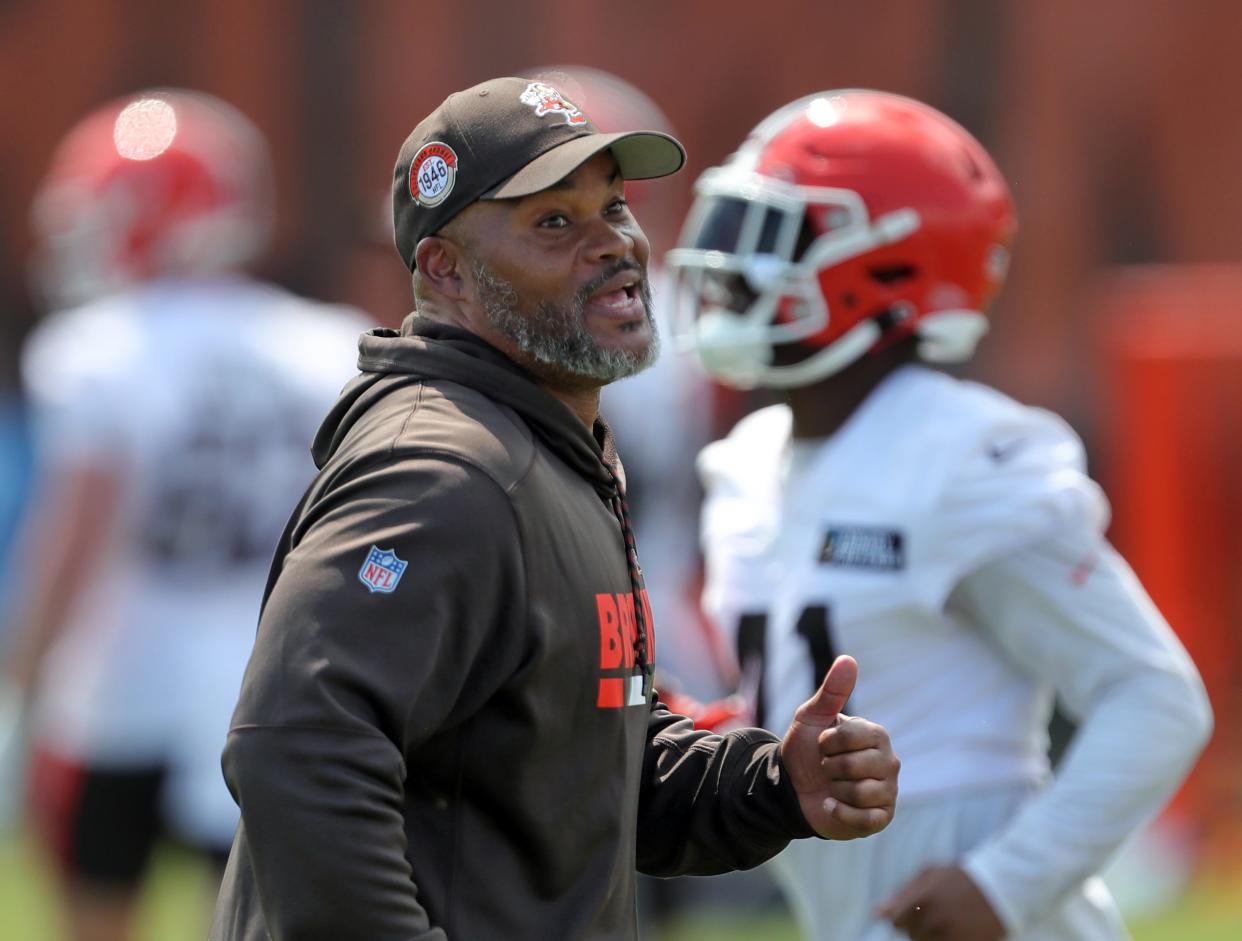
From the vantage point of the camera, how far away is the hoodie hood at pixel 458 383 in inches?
92.6

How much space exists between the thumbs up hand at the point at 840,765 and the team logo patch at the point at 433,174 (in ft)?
2.49

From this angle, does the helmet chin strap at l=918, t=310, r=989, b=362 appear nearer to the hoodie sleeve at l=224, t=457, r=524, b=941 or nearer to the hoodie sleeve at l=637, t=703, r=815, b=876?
the hoodie sleeve at l=637, t=703, r=815, b=876

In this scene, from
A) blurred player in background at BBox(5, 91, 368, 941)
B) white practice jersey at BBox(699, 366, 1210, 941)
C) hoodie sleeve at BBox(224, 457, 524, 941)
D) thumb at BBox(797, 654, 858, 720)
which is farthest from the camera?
blurred player in background at BBox(5, 91, 368, 941)

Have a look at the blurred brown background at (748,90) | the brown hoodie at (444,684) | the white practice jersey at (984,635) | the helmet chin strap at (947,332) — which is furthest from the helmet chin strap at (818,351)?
the blurred brown background at (748,90)

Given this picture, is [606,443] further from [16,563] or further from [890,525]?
[16,563]

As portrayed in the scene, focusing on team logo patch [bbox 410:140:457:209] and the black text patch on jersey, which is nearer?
team logo patch [bbox 410:140:457:209]

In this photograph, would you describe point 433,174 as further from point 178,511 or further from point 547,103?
point 178,511

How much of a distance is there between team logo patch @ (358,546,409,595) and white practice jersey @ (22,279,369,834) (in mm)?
3098

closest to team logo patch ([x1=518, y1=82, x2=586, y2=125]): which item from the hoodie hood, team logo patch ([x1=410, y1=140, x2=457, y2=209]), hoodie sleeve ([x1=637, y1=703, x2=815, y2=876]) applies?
team logo patch ([x1=410, y1=140, x2=457, y2=209])

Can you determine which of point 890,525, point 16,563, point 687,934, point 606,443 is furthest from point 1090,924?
point 16,563

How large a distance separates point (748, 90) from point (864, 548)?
17.1 ft

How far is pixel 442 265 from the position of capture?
252cm

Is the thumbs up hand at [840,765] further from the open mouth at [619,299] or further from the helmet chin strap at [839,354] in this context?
the helmet chin strap at [839,354]

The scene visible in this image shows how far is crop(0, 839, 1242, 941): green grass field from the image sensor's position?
247 inches
